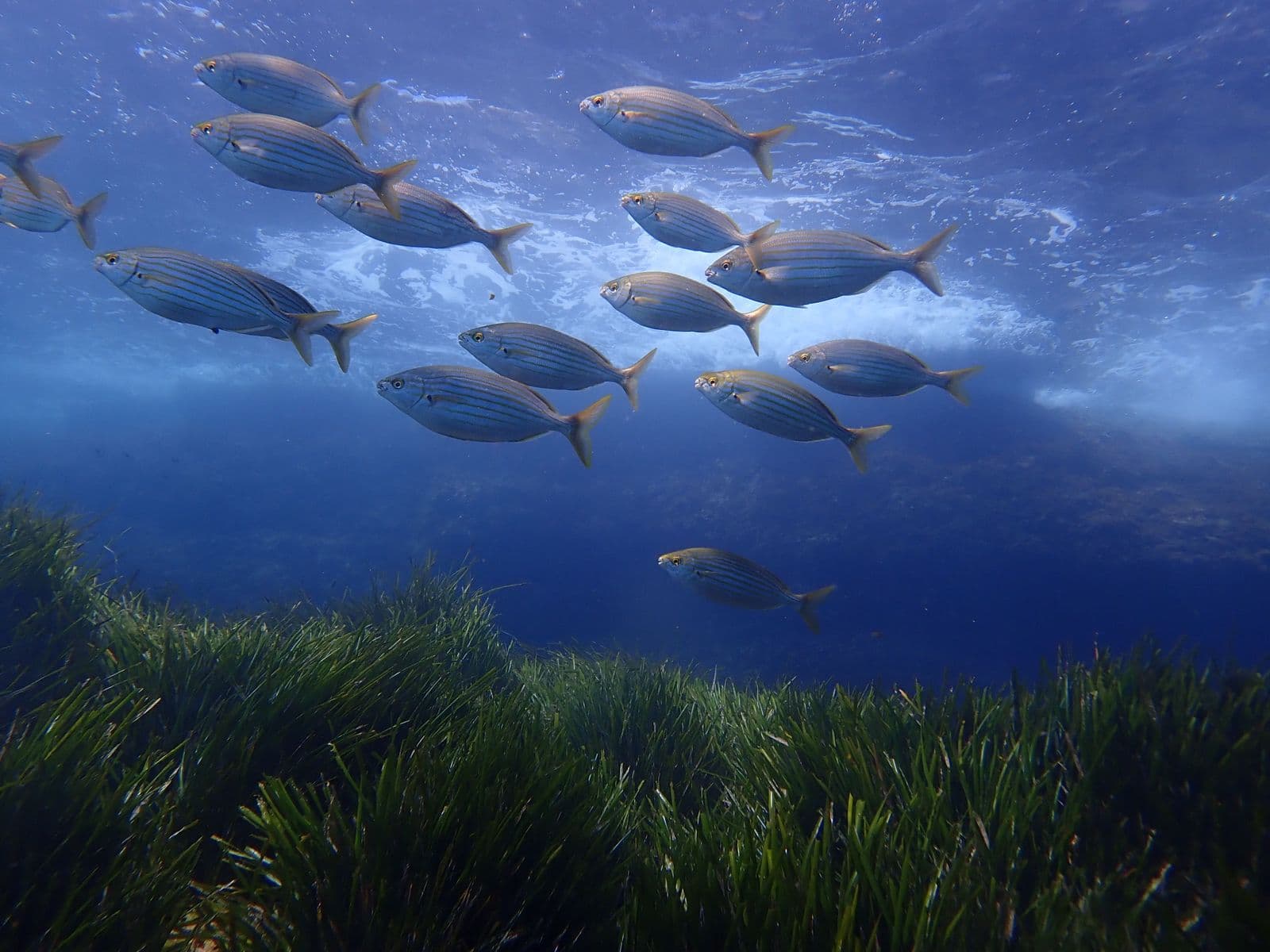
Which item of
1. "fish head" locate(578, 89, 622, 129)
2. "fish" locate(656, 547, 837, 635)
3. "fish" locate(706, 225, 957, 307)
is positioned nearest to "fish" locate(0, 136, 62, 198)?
"fish head" locate(578, 89, 622, 129)

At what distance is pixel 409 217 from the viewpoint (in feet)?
14.3

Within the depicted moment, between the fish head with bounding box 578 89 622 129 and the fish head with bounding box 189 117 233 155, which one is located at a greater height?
the fish head with bounding box 578 89 622 129

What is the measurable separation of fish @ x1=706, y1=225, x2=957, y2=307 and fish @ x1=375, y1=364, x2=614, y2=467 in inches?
62.0

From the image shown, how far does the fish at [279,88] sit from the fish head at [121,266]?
1454mm

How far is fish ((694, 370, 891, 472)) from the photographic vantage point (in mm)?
4211

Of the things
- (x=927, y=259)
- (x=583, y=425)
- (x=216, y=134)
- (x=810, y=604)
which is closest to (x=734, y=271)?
(x=927, y=259)

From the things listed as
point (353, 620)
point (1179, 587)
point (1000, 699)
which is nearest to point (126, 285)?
point (353, 620)

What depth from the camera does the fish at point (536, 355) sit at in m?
4.13

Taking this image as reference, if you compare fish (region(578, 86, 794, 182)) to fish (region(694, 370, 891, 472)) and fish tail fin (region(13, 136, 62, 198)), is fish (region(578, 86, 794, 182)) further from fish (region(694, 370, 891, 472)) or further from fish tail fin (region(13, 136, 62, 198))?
fish tail fin (region(13, 136, 62, 198))

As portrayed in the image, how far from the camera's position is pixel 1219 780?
2443mm

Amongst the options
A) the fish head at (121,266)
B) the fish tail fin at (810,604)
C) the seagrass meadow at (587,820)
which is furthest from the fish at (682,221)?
the seagrass meadow at (587,820)

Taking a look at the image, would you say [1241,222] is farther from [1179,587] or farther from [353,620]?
[353,620]

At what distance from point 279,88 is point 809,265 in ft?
13.9

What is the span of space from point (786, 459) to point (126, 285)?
71.6 ft
